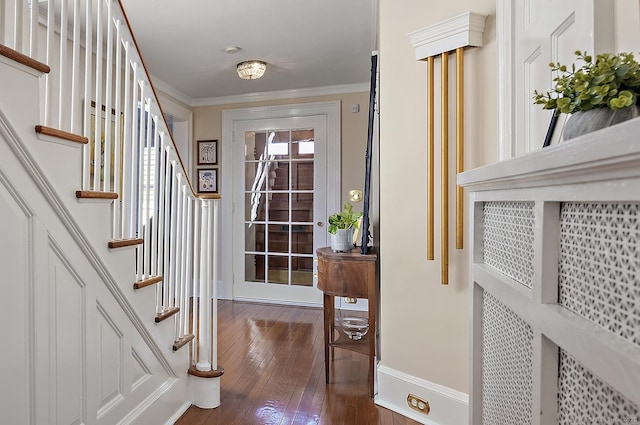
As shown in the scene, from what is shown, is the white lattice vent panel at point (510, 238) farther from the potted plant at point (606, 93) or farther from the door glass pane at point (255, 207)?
the door glass pane at point (255, 207)

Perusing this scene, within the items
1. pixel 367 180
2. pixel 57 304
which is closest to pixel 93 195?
pixel 57 304

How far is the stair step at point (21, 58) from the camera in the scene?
967mm

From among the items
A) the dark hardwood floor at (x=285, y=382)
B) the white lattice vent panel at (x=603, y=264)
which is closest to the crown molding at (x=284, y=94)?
the dark hardwood floor at (x=285, y=382)

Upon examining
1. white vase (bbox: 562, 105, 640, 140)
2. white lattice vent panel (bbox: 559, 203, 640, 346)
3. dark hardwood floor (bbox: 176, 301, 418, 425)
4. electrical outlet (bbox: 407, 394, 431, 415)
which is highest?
white vase (bbox: 562, 105, 640, 140)

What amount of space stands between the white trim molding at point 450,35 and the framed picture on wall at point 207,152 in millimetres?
3034

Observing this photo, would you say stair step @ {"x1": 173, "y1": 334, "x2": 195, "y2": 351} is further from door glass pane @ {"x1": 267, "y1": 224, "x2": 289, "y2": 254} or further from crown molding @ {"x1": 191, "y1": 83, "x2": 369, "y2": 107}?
crown molding @ {"x1": 191, "y1": 83, "x2": 369, "y2": 107}

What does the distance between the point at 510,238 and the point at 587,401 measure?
349 millimetres

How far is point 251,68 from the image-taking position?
3115mm

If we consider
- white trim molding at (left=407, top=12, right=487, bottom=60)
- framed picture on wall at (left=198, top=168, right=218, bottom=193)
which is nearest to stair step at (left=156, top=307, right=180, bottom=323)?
white trim molding at (left=407, top=12, right=487, bottom=60)

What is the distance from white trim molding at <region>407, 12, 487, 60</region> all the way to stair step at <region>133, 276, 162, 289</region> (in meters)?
1.77

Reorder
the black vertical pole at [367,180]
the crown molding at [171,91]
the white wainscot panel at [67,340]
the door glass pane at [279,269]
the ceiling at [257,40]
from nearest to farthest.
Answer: the white wainscot panel at [67,340] → the black vertical pole at [367,180] → the ceiling at [257,40] → the crown molding at [171,91] → the door glass pane at [279,269]

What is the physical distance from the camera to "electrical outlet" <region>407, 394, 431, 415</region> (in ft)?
5.91

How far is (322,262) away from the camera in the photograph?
84.7 inches

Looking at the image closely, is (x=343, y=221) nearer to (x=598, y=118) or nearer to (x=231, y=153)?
(x=598, y=118)
